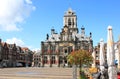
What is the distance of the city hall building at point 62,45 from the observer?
11369 cm

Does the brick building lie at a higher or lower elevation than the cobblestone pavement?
higher

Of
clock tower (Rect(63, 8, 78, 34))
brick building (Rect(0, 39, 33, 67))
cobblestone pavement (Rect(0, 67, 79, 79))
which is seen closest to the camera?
cobblestone pavement (Rect(0, 67, 79, 79))

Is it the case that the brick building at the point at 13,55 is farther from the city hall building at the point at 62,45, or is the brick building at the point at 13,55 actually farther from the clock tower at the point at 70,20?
the clock tower at the point at 70,20

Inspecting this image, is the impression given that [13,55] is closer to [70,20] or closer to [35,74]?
[70,20]

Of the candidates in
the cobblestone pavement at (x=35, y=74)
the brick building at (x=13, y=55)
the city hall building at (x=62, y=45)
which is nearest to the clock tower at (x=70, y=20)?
the city hall building at (x=62, y=45)

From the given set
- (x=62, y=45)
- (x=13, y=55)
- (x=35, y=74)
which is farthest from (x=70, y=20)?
(x=35, y=74)

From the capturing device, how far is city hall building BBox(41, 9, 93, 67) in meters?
114

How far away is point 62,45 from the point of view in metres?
115

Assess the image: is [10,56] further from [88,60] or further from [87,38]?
[88,60]

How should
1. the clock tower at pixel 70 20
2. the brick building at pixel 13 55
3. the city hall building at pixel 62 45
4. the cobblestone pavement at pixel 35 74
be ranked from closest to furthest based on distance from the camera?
the cobblestone pavement at pixel 35 74 < the city hall building at pixel 62 45 < the clock tower at pixel 70 20 < the brick building at pixel 13 55

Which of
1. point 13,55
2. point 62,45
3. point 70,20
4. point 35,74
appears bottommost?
point 35,74

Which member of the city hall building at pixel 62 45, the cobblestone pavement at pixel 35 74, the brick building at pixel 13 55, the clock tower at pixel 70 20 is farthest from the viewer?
the brick building at pixel 13 55

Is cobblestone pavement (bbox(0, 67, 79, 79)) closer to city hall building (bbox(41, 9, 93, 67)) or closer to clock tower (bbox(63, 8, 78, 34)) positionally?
city hall building (bbox(41, 9, 93, 67))

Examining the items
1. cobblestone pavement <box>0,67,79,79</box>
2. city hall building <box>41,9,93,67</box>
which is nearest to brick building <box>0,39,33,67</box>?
city hall building <box>41,9,93,67</box>
